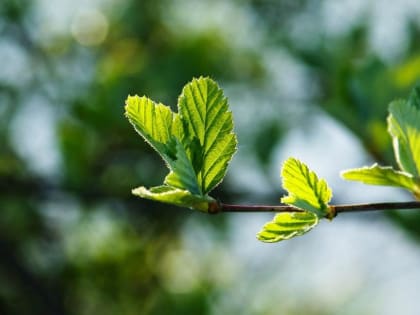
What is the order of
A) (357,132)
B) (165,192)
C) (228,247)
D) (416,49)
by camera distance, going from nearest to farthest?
(165,192) → (357,132) → (416,49) → (228,247)

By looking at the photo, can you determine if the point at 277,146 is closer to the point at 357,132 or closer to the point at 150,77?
the point at 150,77

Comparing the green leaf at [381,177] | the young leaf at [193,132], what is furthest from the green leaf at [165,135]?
the green leaf at [381,177]

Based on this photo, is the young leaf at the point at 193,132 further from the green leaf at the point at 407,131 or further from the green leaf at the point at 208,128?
the green leaf at the point at 407,131

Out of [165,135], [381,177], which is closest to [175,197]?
[165,135]

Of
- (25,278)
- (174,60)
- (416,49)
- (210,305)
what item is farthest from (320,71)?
(25,278)

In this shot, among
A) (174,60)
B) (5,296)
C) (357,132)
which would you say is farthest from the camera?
(5,296)

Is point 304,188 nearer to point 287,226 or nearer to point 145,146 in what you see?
point 287,226

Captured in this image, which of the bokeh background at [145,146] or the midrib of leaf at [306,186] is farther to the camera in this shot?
the bokeh background at [145,146]

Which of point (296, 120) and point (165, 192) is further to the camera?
point (296, 120)
